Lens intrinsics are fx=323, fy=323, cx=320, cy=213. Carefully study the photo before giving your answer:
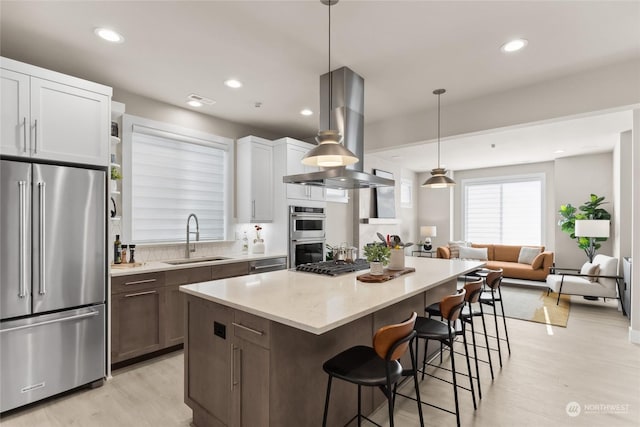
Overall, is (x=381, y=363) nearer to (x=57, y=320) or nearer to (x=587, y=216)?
(x=57, y=320)

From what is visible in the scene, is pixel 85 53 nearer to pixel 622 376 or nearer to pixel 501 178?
pixel 622 376

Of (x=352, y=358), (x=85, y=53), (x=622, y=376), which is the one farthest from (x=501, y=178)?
(x=85, y=53)

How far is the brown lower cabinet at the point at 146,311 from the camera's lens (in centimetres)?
294

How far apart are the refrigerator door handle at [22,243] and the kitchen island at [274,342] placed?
1.22 meters

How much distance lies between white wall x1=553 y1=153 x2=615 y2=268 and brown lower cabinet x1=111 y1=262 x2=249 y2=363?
748 centimetres

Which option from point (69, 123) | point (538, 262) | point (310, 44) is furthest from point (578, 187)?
point (69, 123)

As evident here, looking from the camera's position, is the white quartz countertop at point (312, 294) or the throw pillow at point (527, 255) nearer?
the white quartz countertop at point (312, 294)

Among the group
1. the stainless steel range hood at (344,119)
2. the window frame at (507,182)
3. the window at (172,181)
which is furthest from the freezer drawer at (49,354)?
the window frame at (507,182)

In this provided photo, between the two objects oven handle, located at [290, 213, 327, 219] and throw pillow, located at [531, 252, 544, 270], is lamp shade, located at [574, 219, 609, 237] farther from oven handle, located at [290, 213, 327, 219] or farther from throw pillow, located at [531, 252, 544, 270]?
oven handle, located at [290, 213, 327, 219]

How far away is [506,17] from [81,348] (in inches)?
161

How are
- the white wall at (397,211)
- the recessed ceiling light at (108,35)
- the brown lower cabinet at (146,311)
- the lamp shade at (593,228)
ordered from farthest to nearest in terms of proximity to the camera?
the white wall at (397,211)
the lamp shade at (593,228)
the brown lower cabinet at (146,311)
the recessed ceiling light at (108,35)

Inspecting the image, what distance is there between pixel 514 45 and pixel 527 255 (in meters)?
6.14

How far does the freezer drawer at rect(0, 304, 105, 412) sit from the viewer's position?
2273 mm

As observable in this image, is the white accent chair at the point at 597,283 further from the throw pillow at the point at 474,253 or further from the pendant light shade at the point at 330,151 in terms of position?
the pendant light shade at the point at 330,151
